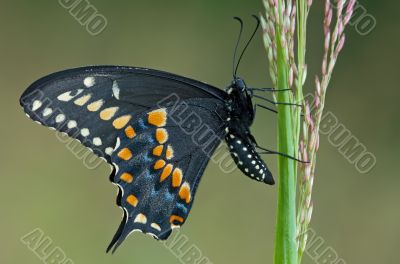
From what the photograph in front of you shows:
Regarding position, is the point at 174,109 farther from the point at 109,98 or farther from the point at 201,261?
the point at 201,261

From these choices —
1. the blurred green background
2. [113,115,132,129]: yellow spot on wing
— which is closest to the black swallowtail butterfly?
[113,115,132,129]: yellow spot on wing

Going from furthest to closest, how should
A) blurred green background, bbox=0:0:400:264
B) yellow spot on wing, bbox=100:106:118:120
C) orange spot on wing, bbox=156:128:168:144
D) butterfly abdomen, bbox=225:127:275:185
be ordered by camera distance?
blurred green background, bbox=0:0:400:264 < orange spot on wing, bbox=156:128:168:144 < yellow spot on wing, bbox=100:106:118:120 < butterfly abdomen, bbox=225:127:275:185

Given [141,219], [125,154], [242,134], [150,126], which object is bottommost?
[141,219]

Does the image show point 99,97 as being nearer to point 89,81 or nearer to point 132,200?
point 89,81

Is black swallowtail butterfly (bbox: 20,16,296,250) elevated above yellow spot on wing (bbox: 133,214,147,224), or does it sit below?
above

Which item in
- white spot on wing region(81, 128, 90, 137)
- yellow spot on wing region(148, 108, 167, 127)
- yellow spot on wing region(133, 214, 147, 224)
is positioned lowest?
yellow spot on wing region(133, 214, 147, 224)

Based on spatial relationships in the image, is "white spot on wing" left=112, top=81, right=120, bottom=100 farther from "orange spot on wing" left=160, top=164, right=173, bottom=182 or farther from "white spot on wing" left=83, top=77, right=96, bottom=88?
"orange spot on wing" left=160, top=164, right=173, bottom=182

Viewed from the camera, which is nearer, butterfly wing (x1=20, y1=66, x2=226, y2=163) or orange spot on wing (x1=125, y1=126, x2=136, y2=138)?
butterfly wing (x1=20, y1=66, x2=226, y2=163)

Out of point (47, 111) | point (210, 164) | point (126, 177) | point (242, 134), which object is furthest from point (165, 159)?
point (210, 164)
